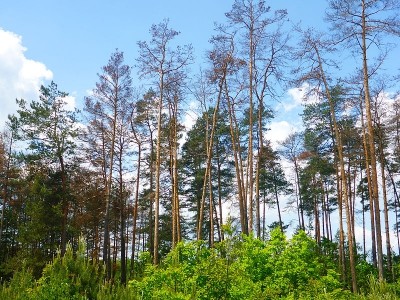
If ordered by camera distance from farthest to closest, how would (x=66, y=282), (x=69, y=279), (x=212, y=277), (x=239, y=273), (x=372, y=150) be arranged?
(x=372, y=150) → (x=69, y=279) → (x=66, y=282) → (x=239, y=273) → (x=212, y=277)

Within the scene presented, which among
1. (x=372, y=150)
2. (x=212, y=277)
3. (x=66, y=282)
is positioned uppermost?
(x=372, y=150)

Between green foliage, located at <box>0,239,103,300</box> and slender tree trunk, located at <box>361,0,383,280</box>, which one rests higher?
slender tree trunk, located at <box>361,0,383,280</box>

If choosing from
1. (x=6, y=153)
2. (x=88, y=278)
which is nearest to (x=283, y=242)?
(x=88, y=278)

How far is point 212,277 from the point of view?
24.0 ft

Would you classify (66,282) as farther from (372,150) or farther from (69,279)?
(372,150)

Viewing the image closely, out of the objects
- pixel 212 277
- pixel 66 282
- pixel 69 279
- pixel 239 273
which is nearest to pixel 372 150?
pixel 239 273

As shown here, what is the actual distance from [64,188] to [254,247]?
17682 mm

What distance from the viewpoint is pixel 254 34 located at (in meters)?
18.1

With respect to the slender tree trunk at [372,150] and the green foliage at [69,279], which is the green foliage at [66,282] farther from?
the slender tree trunk at [372,150]

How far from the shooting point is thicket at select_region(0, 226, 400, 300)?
7.36 metres

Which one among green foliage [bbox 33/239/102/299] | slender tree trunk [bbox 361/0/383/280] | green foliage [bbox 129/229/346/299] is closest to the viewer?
green foliage [bbox 129/229/346/299]

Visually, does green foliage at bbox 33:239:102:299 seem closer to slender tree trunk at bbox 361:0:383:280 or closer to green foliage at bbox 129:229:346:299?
green foliage at bbox 129:229:346:299

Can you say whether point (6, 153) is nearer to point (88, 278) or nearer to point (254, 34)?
point (254, 34)

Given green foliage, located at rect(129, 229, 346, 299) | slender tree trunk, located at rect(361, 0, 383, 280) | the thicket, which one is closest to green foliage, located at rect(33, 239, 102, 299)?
the thicket
